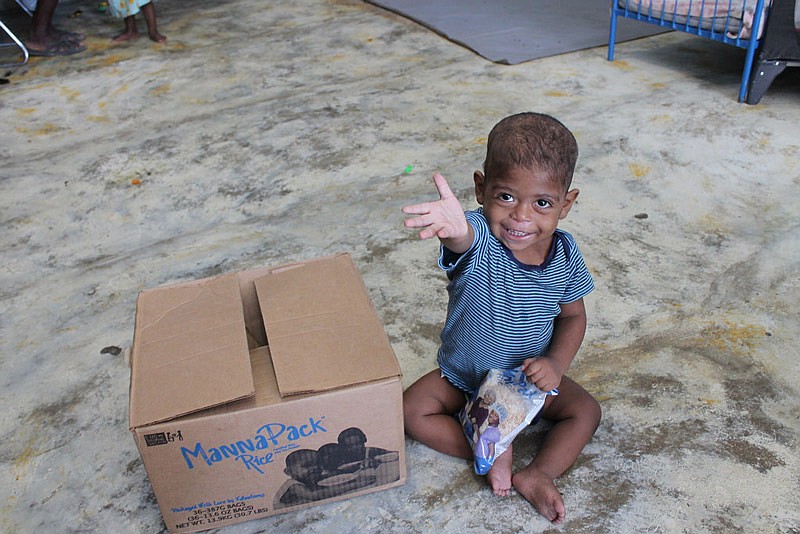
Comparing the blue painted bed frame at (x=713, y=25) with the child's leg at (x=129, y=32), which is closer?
the blue painted bed frame at (x=713, y=25)

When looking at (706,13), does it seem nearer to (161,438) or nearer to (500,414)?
(500,414)

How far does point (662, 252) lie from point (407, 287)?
84 cm

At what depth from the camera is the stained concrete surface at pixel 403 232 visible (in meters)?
1.47

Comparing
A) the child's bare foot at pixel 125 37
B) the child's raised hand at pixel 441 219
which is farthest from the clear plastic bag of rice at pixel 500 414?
the child's bare foot at pixel 125 37

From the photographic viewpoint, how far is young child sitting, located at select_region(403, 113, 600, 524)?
49.4 inches

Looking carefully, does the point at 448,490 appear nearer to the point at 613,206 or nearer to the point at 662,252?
the point at 662,252

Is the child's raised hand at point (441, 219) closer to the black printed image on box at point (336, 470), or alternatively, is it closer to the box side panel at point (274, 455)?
the box side panel at point (274, 455)

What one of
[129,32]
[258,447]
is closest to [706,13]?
[258,447]

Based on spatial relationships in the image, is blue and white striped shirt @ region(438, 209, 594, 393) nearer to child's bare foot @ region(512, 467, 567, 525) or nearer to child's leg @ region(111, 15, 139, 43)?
child's bare foot @ region(512, 467, 567, 525)

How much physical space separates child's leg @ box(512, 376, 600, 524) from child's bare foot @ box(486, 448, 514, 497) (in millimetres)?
19

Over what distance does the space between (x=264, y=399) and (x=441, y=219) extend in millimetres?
444

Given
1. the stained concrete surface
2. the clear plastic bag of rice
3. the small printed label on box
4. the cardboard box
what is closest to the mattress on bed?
the stained concrete surface

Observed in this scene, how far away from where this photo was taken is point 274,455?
1.28 metres

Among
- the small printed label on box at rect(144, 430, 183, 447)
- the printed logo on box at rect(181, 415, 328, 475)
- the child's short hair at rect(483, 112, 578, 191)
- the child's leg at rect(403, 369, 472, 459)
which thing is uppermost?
the child's short hair at rect(483, 112, 578, 191)
